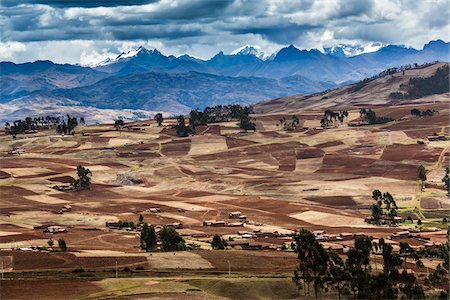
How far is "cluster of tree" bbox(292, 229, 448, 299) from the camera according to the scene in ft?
319

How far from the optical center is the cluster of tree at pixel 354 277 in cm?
9712

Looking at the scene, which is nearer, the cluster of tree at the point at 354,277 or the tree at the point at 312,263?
the cluster of tree at the point at 354,277

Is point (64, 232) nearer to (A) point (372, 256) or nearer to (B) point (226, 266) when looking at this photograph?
(B) point (226, 266)

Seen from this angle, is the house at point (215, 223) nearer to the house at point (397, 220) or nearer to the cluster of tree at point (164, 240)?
the cluster of tree at point (164, 240)

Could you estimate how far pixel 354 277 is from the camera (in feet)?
333

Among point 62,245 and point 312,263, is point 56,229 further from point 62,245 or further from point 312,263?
point 312,263

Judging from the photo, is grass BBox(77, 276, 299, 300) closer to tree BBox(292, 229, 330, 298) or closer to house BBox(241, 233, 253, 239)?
tree BBox(292, 229, 330, 298)

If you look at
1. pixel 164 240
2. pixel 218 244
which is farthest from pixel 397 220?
pixel 164 240

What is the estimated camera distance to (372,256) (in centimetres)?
14488

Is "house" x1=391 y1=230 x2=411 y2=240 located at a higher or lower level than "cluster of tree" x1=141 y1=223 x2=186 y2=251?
lower


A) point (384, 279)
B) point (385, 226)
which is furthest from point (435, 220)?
point (384, 279)

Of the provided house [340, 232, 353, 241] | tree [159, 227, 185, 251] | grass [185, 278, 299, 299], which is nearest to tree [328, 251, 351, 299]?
grass [185, 278, 299, 299]

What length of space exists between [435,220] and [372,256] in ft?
191

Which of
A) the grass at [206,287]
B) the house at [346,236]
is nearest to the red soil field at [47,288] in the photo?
the grass at [206,287]
